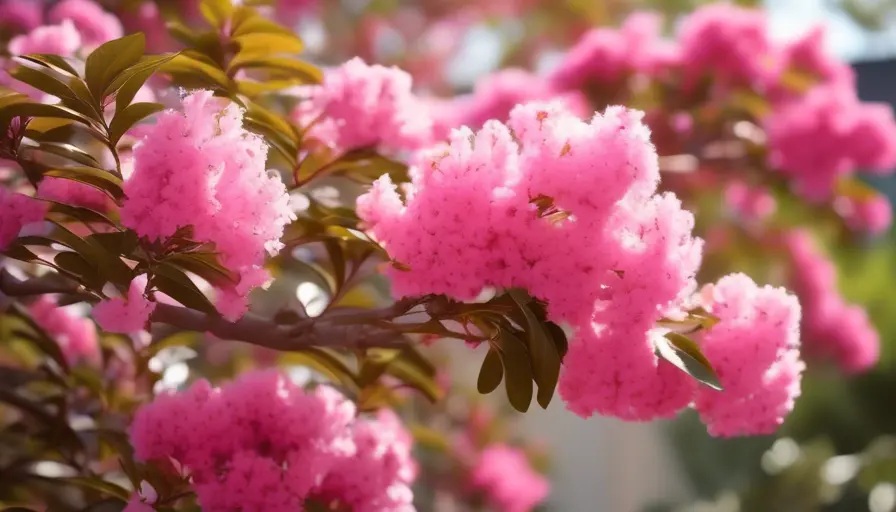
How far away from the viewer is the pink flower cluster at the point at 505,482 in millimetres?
2469

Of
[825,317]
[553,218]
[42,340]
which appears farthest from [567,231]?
[825,317]

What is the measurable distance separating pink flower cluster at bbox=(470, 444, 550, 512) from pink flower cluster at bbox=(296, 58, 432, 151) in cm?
169

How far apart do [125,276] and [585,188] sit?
372mm

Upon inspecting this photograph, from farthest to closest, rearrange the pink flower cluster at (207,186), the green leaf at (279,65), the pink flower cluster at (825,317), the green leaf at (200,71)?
1. the pink flower cluster at (825,317)
2. the green leaf at (279,65)
3. the green leaf at (200,71)
4. the pink flower cluster at (207,186)

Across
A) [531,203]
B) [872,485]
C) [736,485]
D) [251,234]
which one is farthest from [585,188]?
[736,485]

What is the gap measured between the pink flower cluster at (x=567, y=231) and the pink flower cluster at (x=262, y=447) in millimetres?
214

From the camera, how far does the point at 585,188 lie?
0.66 m

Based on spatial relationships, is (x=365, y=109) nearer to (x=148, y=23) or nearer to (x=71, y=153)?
(x=71, y=153)

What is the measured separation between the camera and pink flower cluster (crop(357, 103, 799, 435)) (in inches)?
26.4

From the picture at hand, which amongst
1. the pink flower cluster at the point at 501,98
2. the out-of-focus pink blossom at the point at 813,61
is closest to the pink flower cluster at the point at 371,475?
the pink flower cluster at the point at 501,98

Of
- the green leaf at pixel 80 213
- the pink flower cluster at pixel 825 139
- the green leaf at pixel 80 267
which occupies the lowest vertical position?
the pink flower cluster at pixel 825 139

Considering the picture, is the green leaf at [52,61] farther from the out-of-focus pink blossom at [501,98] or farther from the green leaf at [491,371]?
the out-of-focus pink blossom at [501,98]

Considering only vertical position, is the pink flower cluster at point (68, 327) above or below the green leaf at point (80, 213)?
below

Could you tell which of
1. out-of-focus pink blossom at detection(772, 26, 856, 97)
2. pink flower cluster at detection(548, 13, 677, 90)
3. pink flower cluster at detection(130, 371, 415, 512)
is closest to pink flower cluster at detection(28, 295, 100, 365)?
pink flower cluster at detection(130, 371, 415, 512)
